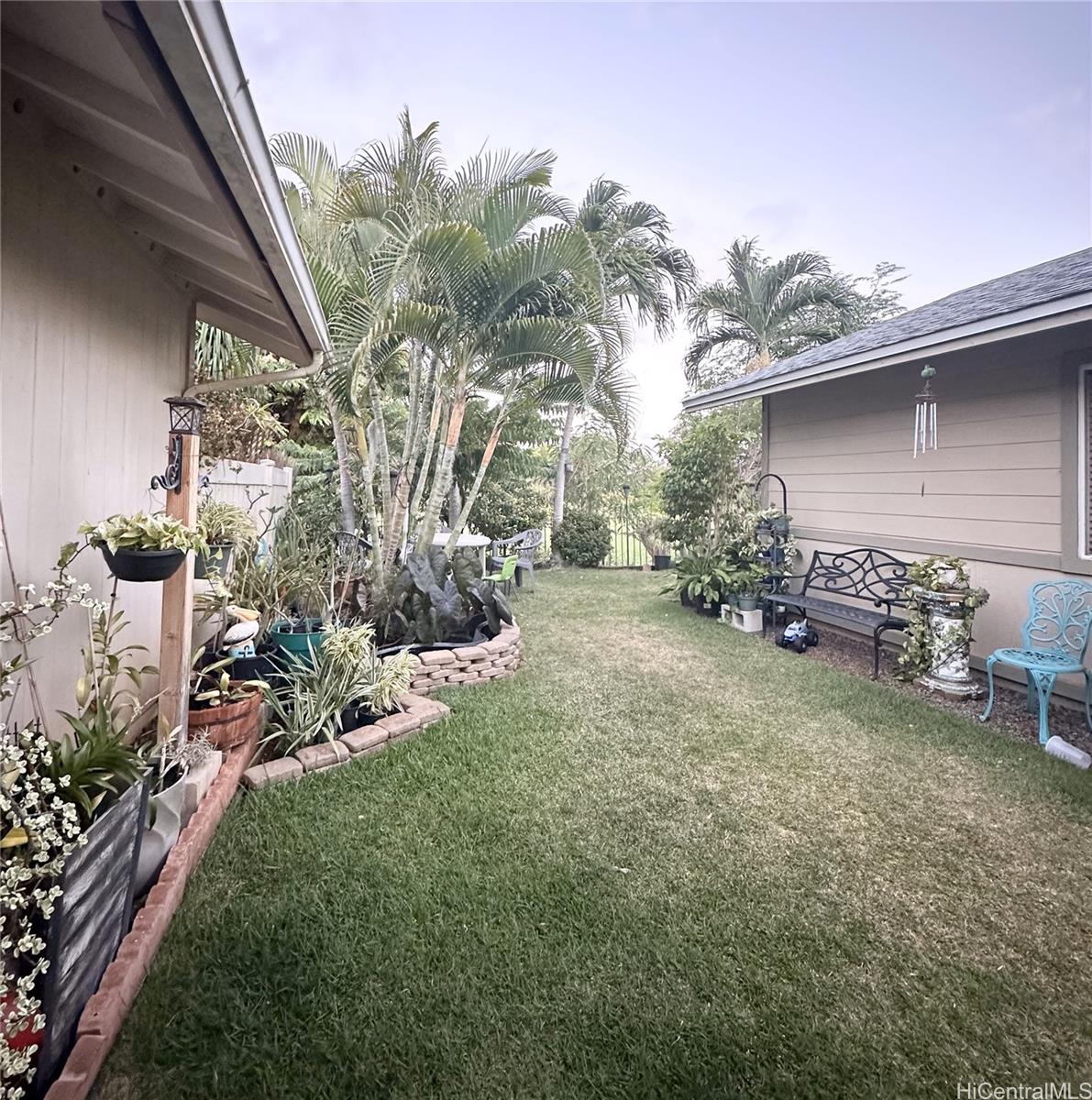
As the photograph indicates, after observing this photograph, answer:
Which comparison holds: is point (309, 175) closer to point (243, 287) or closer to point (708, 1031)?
point (243, 287)

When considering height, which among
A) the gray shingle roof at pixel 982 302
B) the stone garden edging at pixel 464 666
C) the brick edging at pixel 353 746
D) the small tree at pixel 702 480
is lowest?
the brick edging at pixel 353 746

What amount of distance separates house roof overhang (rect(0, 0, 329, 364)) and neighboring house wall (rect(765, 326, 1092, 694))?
4.70 m

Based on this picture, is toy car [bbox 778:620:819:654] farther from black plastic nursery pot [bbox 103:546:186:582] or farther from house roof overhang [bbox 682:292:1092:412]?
black plastic nursery pot [bbox 103:546:186:582]

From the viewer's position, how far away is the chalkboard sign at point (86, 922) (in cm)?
122

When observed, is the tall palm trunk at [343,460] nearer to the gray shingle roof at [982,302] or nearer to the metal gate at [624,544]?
the gray shingle roof at [982,302]

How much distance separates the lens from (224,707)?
8.30ft

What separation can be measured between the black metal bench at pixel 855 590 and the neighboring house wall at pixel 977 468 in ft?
0.59

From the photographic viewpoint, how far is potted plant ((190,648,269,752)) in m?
2.49

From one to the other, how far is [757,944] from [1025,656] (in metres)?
2.91

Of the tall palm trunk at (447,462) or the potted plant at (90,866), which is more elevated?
the tall palm trunk at (447,462)

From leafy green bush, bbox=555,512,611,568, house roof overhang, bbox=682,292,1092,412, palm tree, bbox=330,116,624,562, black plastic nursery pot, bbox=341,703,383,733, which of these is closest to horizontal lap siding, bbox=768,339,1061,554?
house roof overhang, bbox=682,292,1092,412

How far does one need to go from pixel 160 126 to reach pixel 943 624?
4823 millimetres

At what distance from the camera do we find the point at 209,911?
5.99 feet

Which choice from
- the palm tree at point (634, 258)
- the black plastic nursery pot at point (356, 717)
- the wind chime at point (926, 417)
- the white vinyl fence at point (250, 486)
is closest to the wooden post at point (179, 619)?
the black plastic nursery pot at point (356, 717)
